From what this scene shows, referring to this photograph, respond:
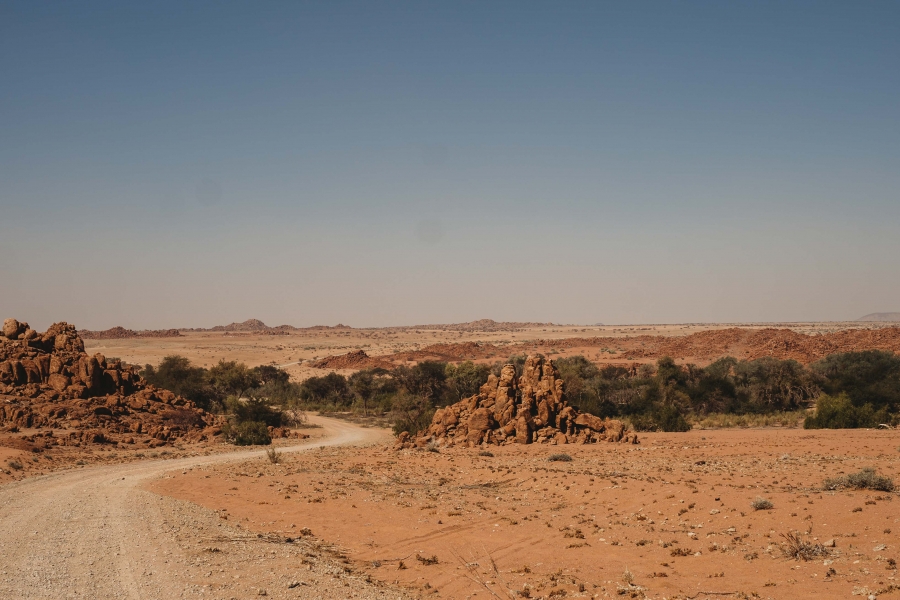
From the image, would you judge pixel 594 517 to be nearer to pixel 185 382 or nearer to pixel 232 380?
pixel 185 382

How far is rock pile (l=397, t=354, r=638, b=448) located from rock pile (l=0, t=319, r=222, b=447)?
14.8 metres

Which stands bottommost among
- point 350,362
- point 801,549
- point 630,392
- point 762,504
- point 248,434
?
point 248,434

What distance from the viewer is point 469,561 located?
1120 cm

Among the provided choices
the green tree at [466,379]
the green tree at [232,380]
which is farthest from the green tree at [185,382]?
the green tree at [466,379]

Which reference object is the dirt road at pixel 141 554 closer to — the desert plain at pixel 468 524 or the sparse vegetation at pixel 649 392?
the desert plain at pixel 468 524

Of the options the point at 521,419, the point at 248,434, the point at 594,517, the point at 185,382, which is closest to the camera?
the point at 594,517

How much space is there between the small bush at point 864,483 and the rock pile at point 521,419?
43.9 feet

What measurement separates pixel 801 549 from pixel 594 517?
4.95 metres

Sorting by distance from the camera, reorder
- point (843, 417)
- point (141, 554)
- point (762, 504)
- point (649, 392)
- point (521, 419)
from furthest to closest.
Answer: point (649, 392)
point (843, 417)
point (521, 419)
point (762, 504)
point (141, 554)

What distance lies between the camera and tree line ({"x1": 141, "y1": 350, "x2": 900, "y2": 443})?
34.9 metres

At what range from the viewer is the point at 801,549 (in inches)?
386

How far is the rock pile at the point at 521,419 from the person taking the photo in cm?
2858

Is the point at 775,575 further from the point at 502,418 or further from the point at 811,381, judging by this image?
the point at 811,381

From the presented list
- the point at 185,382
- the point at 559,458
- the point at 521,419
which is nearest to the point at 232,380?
the point at 185,382
